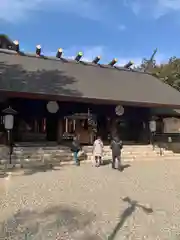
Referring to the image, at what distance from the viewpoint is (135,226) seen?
544 cm

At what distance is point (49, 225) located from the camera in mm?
5340

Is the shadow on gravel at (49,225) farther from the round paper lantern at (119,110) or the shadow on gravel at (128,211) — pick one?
the round paper lantern at (119,110)

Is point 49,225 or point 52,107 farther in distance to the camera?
point 52,107

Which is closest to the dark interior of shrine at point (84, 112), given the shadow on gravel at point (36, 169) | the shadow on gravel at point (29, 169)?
the shadow on gravel at point (29, 169)

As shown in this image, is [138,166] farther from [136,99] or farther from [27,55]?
[27,55]

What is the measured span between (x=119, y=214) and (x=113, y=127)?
36.1ft

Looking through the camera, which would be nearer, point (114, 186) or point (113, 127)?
point (114, 186)

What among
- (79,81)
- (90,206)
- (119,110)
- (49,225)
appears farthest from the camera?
(79,81)

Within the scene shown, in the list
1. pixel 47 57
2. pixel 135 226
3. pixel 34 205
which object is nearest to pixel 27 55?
pixel 47 57

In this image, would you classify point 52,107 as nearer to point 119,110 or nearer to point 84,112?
point 84,112

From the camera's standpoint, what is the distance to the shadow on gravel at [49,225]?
4898 millimetres

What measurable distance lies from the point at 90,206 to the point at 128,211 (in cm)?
85

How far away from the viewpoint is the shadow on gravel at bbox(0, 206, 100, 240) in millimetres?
4898

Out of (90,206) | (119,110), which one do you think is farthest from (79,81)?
(90,206)
